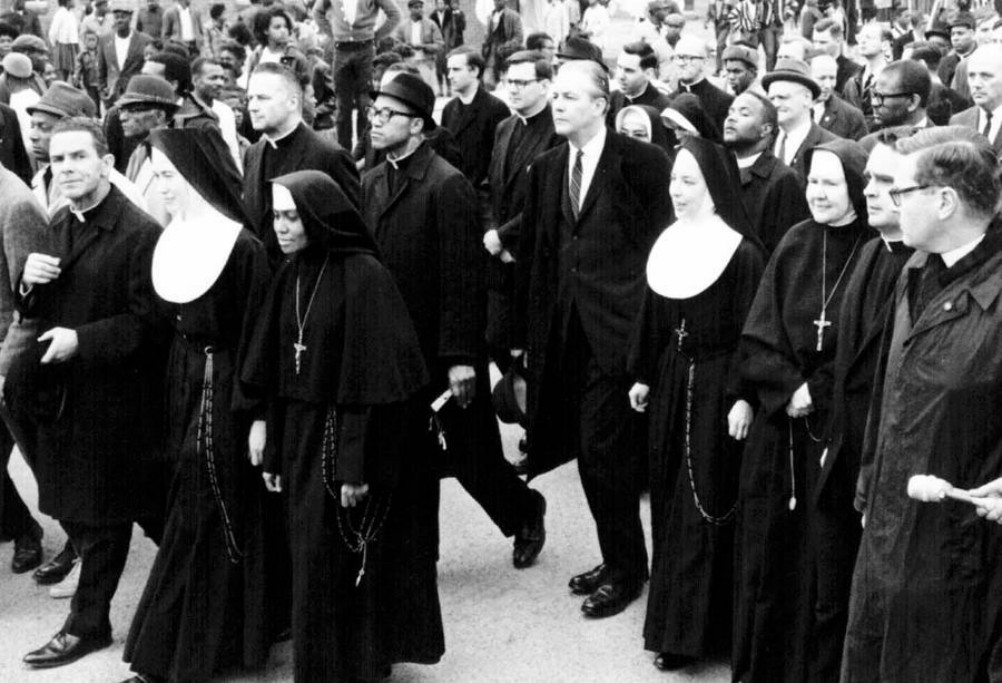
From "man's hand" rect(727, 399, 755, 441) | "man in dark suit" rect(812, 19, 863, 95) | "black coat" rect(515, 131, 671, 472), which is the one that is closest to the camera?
"man's hand" rect(727, 399, 755, 441)

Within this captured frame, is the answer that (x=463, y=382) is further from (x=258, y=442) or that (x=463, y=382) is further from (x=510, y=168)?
(x=510, y=168)

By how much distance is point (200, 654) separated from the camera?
6.11 m

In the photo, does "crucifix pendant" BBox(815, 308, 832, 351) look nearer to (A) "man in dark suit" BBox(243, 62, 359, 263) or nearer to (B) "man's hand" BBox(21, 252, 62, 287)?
(A) "man in dark suit" BBox(243, 62, 359, 263)

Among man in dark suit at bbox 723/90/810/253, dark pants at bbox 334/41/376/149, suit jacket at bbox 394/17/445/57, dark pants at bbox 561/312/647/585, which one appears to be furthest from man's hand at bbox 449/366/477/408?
suit jacket at bbox 394/17/445/57

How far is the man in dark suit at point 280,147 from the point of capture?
7.24m

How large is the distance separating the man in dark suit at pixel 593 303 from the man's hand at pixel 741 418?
0.88 metres

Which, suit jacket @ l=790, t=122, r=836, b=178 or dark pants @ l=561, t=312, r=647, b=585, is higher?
suit jacket @ l=790, t=122, r=836, b=178

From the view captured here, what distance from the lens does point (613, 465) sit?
6684 millimetres

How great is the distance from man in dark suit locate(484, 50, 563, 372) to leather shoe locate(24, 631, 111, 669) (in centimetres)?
302

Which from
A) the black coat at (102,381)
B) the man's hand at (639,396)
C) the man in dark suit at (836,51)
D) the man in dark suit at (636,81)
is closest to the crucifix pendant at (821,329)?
the man's hand at (639,396)

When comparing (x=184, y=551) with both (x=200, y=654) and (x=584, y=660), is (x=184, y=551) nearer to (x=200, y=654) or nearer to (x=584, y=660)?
(x=200, y=654)

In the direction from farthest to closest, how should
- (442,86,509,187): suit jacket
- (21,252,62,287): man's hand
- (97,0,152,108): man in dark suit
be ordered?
(97,0,152,108): man in dark suit < (442,86,509,187): suit jacket < (21,252,62,287): man's hand

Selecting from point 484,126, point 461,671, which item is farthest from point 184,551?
point 484,126

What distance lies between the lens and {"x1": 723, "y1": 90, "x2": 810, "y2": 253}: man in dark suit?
734 cm
